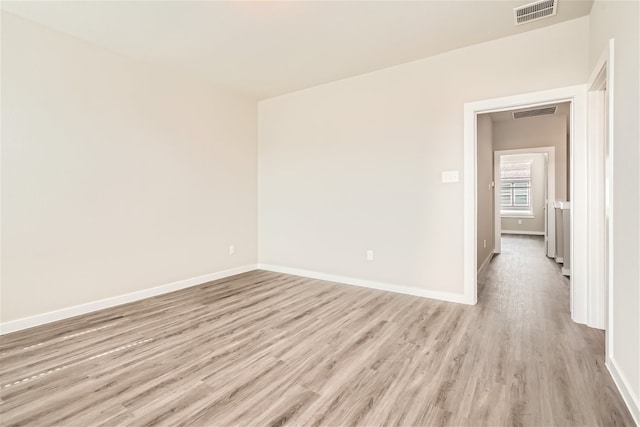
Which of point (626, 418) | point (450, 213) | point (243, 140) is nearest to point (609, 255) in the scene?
point (626, 418)

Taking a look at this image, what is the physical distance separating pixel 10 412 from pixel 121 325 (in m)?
1.17

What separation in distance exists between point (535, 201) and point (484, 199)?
600 cm

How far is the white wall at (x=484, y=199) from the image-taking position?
4765 mm

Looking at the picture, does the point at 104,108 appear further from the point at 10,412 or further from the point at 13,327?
the point at 10,412

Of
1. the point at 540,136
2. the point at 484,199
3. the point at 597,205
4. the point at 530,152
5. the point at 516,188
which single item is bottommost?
the point at 597,205

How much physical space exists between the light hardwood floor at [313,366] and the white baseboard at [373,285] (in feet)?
0.45

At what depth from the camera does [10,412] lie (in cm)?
164

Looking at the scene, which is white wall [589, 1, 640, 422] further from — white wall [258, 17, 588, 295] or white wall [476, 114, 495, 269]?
white wall [476, 114, 495, 269]

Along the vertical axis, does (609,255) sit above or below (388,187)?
below

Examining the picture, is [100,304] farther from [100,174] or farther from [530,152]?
[530,152]

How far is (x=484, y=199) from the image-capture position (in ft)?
17.4

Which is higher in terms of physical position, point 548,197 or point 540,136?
point 540,136

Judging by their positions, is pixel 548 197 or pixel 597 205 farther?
pixel 548 197

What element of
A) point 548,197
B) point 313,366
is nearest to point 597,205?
point 313,366
